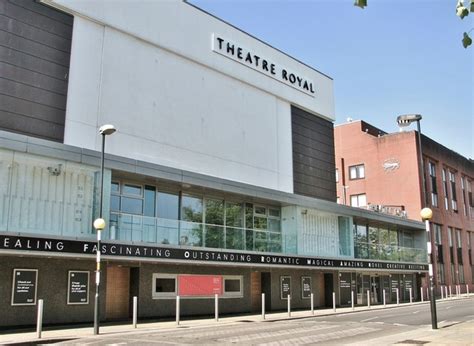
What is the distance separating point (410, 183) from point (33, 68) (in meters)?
36.5

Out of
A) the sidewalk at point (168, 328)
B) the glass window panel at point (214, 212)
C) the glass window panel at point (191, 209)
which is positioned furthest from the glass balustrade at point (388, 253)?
the sidewalk at point (168, 328)

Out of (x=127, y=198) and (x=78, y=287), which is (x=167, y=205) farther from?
(x=78, y=287)

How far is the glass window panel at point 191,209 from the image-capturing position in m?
25.7

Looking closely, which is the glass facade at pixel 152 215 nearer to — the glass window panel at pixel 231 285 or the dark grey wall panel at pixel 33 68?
the dark grey wall panel at pixel 33 68

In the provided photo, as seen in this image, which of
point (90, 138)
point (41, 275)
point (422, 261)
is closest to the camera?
point (41, 275)

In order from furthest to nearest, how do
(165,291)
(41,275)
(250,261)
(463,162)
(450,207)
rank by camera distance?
(463,162)
(450,207)
(250,261)
(165,291)
(41,275)

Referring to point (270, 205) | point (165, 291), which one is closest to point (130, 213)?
point (165, 291)

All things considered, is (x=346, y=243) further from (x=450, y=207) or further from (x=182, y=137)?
(x=450, y=207)

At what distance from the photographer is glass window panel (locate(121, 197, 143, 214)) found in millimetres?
22953

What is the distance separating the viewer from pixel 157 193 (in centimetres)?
2461

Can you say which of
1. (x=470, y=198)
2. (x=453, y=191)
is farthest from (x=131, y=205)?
(x=470, y=198)

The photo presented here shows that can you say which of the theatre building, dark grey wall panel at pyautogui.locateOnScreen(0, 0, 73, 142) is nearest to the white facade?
the theatre building

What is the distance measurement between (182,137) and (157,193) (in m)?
3.35

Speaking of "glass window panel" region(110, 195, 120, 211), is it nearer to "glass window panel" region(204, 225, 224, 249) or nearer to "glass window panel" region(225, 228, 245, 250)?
"glass window panel" region(204, 225, 224, 249)
